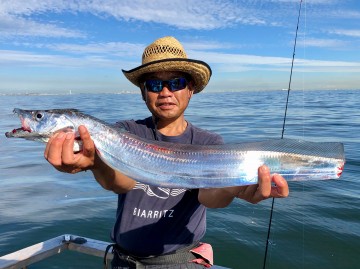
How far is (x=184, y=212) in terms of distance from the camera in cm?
347

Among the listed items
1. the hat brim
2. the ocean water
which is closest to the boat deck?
the ocean water

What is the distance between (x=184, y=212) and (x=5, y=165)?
12.7 metres

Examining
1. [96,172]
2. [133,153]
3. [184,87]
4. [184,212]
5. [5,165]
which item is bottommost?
[5,165]

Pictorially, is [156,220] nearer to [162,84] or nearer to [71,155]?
[71,155]

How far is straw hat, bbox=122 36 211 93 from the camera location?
3.52 meters

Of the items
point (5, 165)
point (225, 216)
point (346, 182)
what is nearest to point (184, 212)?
point (225, 216)

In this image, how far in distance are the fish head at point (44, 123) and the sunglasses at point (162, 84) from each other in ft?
3.08

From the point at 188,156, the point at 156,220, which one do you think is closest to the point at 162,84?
the point at 188,156

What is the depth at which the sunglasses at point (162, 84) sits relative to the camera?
11.8ft

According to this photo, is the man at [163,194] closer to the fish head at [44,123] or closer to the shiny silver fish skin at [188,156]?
the shiny silver fish skin at [188,156]

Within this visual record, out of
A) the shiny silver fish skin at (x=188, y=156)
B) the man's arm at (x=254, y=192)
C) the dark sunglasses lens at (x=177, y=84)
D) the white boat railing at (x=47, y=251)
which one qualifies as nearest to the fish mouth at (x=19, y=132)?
the shiny silver fish skin at (x=188, y=156)

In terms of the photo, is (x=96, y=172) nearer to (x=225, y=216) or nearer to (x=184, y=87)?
(x=184, y=87)

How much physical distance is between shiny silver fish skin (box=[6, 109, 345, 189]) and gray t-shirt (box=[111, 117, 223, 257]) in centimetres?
45

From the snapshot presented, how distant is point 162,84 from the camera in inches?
141
